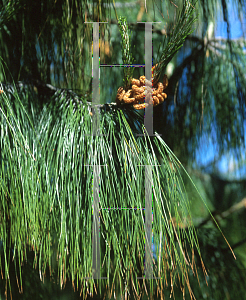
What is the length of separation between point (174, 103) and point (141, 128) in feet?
0.29

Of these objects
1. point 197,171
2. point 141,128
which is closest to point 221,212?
point 197,171

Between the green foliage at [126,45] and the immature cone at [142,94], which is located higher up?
the green foliage at [126,45]

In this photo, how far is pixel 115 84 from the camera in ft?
1.11

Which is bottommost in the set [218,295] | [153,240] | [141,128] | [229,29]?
[218,295]

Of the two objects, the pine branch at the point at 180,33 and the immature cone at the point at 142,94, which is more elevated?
the pine branch at the point at 180,33

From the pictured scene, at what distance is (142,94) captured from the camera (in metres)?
0.26

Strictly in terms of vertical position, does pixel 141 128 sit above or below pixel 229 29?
below

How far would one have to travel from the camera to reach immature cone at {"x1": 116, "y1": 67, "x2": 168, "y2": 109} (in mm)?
260

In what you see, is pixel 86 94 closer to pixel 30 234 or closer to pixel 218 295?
pixel 30 234

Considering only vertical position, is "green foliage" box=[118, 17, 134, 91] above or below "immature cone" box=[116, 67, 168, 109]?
above

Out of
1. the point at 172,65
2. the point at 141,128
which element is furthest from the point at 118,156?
the point at 172,65

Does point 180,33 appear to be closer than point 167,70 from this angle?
Yes

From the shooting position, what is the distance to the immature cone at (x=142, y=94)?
26 centimetres

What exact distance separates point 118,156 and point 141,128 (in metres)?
0.04
